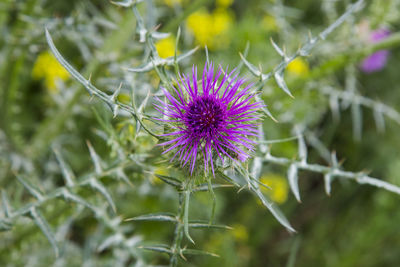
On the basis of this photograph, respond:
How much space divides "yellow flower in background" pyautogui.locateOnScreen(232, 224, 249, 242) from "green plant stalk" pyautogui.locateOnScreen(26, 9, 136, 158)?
1714mm

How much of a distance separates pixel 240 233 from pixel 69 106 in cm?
187

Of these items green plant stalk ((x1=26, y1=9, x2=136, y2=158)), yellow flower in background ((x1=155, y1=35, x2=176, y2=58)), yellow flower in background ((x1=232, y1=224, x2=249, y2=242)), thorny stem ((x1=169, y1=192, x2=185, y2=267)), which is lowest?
thorny stem ((x1=169, y1=192, x2=185, y2=267))

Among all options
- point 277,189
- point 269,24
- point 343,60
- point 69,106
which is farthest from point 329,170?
point 269,24

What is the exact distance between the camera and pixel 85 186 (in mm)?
1719

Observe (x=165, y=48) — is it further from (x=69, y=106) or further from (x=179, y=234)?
(x=179, y=234)

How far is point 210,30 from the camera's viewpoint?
380 centimetres

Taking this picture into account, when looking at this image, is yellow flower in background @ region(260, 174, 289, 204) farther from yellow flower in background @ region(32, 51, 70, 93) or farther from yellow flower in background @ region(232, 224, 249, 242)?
yellow flower in background @ region(32, 51, 70, 93)

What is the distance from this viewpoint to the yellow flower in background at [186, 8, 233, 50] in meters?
3.68

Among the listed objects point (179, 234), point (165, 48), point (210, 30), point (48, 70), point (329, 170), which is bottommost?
point (179, 234)

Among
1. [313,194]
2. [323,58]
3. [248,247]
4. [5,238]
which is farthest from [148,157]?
[313,194]

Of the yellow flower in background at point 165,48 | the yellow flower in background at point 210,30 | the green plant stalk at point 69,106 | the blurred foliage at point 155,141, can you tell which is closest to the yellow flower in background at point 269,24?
the blurred foliage at point 155,141

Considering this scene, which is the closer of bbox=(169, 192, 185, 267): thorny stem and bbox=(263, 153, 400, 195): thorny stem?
bbox=(169, 192, 185, 267): thorny stem

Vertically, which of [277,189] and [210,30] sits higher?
[210,30]

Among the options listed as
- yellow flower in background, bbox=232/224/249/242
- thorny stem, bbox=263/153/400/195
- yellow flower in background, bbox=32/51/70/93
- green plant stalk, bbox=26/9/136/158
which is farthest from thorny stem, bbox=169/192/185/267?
yellow flower in background, bbox=32/51/70/93
